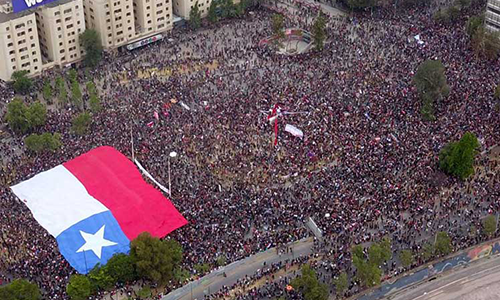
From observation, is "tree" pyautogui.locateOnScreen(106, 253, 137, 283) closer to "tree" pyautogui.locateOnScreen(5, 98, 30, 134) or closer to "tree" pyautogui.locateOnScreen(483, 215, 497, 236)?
"tree" pyautogui.locateOnScreen(5, 98, 30, 134)

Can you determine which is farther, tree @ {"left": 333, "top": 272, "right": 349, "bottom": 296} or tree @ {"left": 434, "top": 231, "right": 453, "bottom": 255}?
tree @ {"left": 434, "top": 231, "right": 453, "bottom": 255}

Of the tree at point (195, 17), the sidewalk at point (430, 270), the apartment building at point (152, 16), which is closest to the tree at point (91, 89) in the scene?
the apartment building at point (152, 16)

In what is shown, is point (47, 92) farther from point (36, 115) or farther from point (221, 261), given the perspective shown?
point (221, 261)

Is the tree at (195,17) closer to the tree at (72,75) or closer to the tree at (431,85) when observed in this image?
the tree at (72,75)

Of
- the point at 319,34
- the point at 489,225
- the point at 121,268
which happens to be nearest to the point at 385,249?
the point at 489,225

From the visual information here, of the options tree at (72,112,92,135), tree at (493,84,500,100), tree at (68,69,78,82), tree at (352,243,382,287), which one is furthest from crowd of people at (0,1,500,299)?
tree at (68,69,78,82)

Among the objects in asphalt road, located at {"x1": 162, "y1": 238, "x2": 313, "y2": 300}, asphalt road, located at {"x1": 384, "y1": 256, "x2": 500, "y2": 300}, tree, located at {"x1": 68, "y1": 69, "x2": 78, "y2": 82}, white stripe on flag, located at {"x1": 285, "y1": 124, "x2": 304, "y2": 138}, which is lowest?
tree, located at {"x1": 68, "y1": 69, "x2": 78, "y2": 82}
